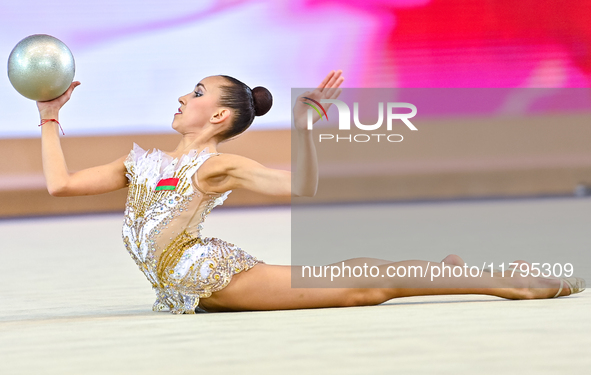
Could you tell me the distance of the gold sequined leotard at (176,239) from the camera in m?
2.33

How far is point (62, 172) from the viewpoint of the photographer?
246cm

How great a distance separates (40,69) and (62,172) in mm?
347

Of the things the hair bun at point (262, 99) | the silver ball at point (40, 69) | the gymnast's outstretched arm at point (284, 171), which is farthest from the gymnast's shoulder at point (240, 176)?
the silver ball at point (40, 69)

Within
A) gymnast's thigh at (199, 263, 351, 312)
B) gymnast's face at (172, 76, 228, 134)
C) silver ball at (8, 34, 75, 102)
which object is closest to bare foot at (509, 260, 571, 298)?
gymnast's thigh at (199, 263, 351, 312)

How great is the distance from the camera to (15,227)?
24.1 feet

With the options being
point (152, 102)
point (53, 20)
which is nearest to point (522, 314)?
point (152, 102)

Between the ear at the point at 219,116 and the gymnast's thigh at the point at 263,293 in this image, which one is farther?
the ear at the point at 219,116

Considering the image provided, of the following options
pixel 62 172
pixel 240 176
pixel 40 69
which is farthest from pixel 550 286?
pixel 40 69

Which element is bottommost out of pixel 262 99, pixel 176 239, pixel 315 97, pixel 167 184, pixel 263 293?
pixel 263 293

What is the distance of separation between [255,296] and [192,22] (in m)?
6.53

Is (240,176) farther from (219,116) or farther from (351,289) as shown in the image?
(351,289)

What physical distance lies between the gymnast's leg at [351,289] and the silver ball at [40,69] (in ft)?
2.85

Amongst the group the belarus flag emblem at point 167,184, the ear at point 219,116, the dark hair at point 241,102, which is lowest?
the belarus flag emblem at point 167,184

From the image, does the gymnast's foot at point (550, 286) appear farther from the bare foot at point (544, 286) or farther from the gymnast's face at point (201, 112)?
the gymnast's face at point (201, 112)
